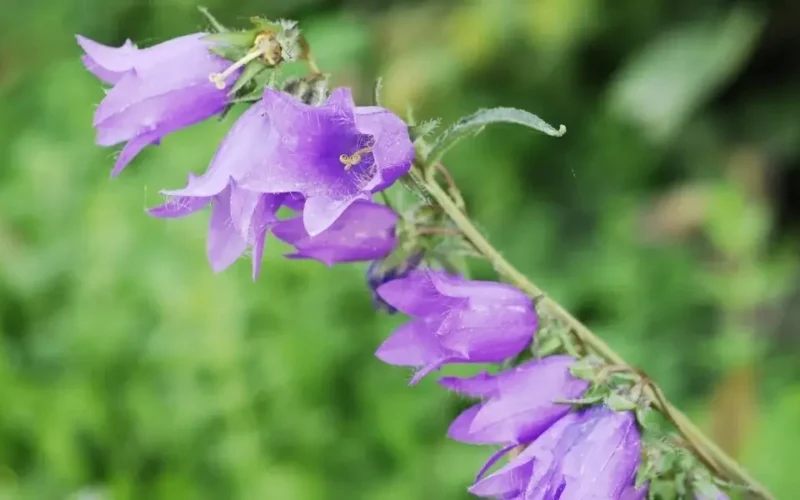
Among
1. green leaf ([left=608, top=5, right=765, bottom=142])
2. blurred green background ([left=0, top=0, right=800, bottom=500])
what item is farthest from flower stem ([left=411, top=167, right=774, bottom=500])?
green leaf ([left=608, top=5, right=765, bottom=142])

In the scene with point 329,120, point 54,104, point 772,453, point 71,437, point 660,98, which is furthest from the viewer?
point 54,104

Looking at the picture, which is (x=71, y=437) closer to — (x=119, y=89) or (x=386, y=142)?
(x=119, y=89)

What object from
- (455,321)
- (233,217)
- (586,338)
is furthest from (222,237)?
(586,338)

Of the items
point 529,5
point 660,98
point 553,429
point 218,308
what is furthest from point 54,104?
point 553,429

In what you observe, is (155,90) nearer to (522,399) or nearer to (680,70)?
(522,399)

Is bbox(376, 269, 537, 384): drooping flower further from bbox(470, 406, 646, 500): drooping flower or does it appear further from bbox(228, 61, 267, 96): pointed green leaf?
bbox(228, 61, 267, 96): pointed green leaf

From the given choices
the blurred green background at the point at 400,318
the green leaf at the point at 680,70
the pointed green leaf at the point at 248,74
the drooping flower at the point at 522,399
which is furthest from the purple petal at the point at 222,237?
the green leaf at the point at 680,70
